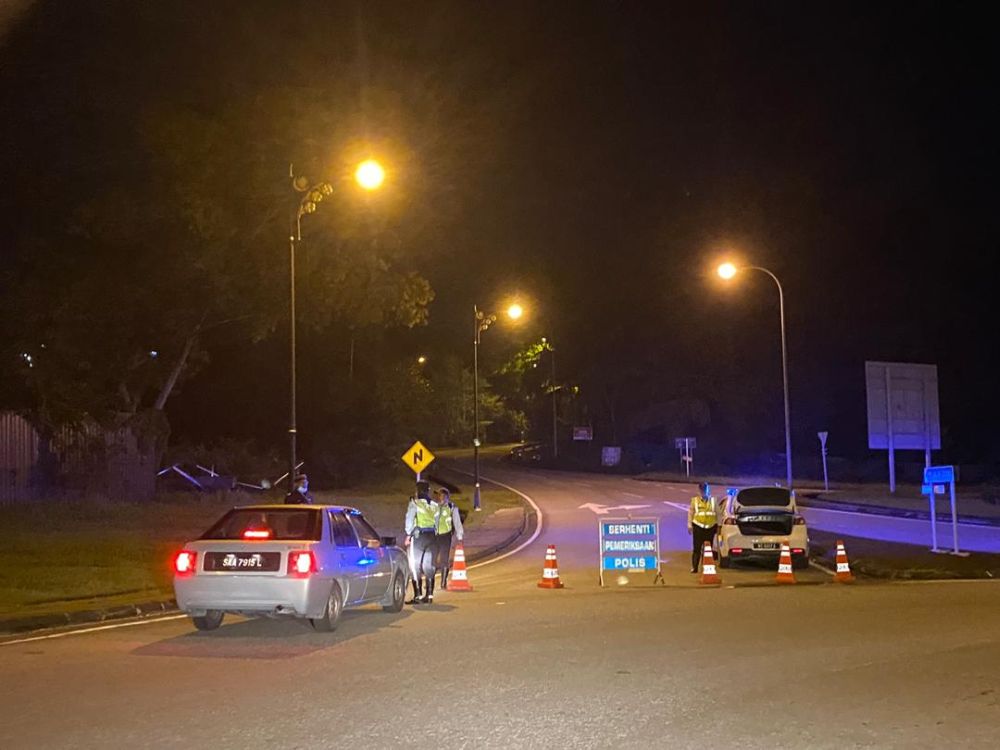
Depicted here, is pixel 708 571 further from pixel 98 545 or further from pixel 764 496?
pixel 98 545

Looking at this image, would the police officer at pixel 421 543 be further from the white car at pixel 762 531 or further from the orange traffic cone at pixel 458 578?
the white car at pixel 762 531

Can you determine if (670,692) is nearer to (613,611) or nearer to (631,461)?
(613,611)

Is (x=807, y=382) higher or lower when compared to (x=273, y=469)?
higher

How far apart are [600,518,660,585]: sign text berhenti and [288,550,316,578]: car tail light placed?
7.33m

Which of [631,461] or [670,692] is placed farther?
[631,461]

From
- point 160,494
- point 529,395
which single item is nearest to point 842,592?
point 160,494

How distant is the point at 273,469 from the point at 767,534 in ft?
99.9

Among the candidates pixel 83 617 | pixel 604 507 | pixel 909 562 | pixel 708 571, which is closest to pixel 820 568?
pixel 909 562

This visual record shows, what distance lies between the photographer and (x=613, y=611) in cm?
1391

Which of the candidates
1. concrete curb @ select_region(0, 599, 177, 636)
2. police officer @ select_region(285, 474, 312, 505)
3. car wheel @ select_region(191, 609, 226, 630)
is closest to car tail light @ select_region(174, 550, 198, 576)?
car wheel @ select_region(191, 609, 226, 630)

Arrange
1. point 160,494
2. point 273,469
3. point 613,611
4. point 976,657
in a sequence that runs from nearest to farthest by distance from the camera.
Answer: point 976,657 < point 613,611 < point 160,494 < point 273,469

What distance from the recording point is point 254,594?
11875mm

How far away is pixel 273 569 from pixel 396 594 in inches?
115

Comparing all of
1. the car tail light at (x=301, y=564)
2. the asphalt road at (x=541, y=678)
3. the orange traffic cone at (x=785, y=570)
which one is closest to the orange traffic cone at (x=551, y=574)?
the asphalt road at (x=541, y=678)
